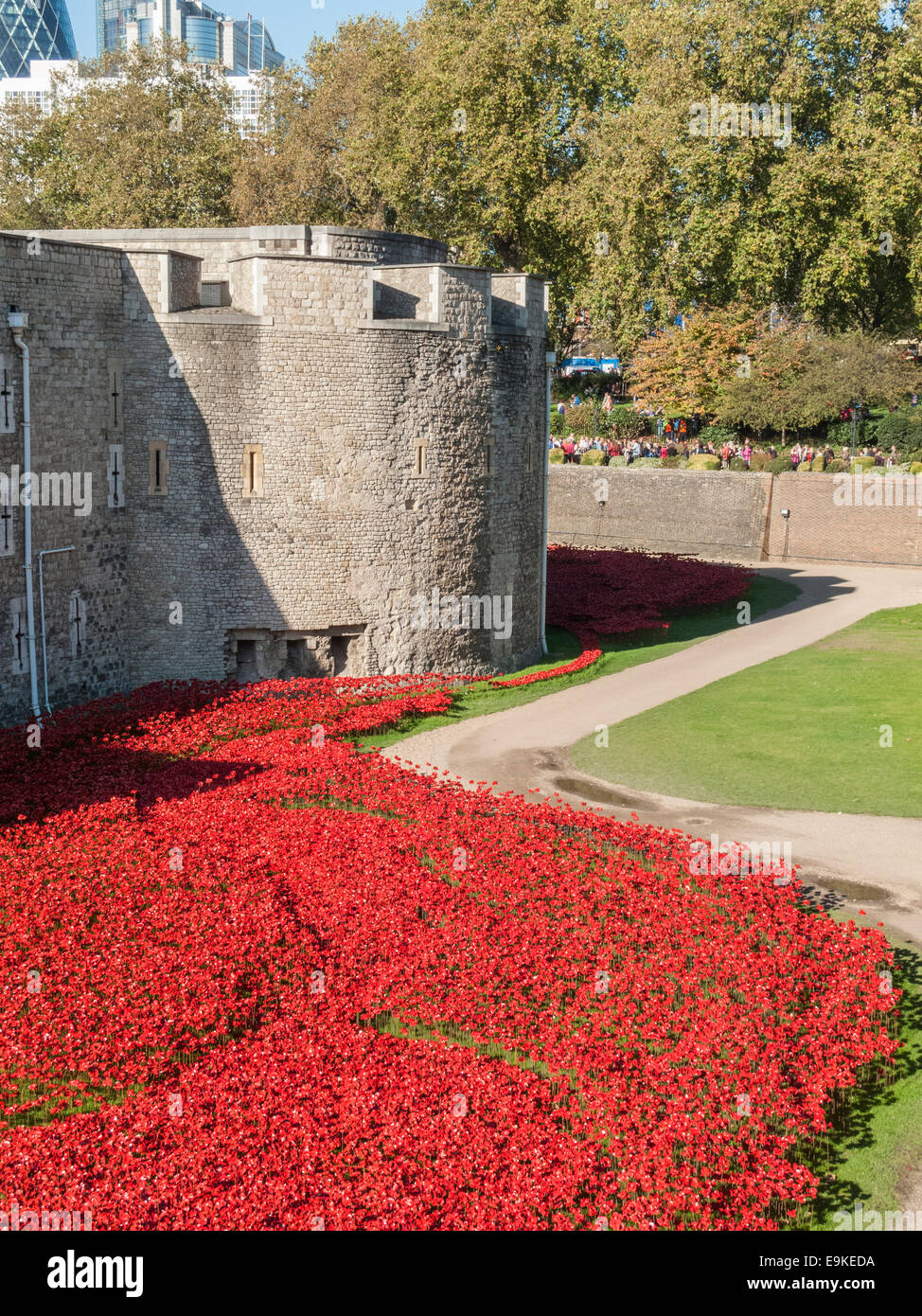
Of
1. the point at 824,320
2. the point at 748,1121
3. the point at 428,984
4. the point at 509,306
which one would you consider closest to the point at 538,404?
the point at 509,306

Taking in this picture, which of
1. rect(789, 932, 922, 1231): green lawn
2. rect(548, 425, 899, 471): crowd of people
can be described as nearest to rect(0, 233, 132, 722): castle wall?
rect(789, 932, 922, 1231): green lawn

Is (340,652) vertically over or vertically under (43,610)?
under

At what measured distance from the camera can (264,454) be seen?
24.5 m

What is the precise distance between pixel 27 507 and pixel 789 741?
13852 millimetres

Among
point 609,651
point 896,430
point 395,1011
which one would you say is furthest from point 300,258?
point 896,430

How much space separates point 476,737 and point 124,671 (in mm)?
7316

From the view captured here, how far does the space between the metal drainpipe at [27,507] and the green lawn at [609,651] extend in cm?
586

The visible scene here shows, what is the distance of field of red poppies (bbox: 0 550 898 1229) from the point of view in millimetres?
9719

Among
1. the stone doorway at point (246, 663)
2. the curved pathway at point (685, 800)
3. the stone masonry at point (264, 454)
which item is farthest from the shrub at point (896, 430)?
the stone doorway at point (246, 663)

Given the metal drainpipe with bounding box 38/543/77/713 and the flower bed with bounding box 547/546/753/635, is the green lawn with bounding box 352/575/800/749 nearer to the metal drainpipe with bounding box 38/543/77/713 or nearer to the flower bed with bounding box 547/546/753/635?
the flower bed with bounding box 547/546/753/635

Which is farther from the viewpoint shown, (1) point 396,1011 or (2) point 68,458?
(2) point 68,458

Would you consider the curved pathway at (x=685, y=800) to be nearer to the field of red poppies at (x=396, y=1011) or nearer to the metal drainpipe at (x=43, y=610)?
Result: the field of red poppies at (x=396, y=1011)

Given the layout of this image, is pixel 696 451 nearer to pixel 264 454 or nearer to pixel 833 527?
pixel 833 527

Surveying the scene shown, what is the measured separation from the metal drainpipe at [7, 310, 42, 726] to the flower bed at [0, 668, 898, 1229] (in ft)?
9.34
